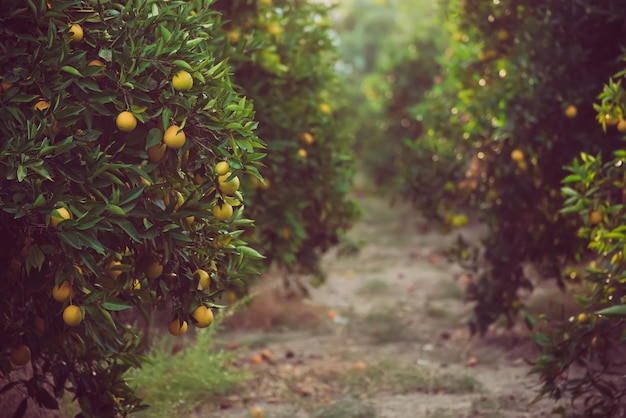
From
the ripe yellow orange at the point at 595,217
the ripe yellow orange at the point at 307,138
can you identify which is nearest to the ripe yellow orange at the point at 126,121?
the ripe yellow orange at the point at 595,217

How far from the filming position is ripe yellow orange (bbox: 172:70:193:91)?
289cm

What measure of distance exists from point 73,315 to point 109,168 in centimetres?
56

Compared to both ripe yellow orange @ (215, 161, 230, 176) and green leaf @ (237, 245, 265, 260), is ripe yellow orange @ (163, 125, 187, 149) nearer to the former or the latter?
ripe yellow orange @ (215, 161, 230, 176)

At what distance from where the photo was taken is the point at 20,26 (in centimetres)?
295

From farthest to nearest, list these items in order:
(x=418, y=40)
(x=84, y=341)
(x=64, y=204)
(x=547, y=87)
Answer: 1. (x=418, y=40)
2. (x=547, y=87)
3. (x=84, y=341)
4. (x=64, y=204)

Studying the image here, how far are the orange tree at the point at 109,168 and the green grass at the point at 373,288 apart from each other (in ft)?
16.9

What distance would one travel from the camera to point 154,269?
3037 millimetres

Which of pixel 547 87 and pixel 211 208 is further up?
pixel 547 87

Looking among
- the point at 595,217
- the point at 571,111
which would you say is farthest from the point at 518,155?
the point at 595,217

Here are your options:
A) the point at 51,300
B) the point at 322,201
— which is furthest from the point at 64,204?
the point at 322,201

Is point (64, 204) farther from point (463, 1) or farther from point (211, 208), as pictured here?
point (463, 1)

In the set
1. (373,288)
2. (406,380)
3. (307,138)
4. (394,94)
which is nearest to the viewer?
(406,380)

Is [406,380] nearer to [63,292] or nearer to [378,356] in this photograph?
[378,356]

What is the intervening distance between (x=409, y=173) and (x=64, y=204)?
158 inches
